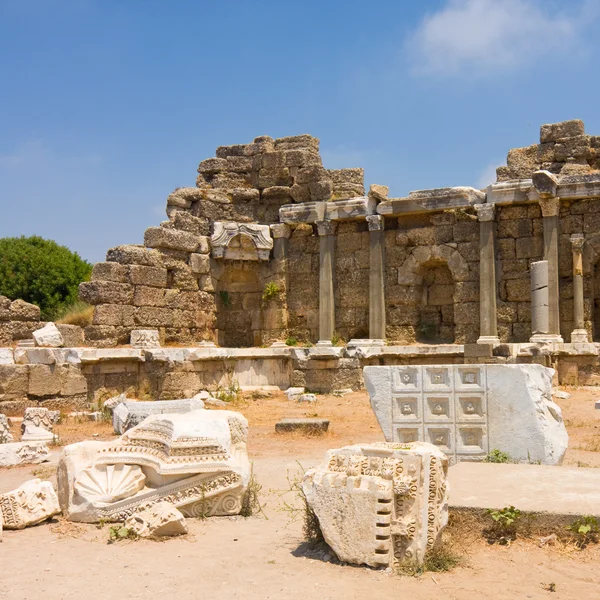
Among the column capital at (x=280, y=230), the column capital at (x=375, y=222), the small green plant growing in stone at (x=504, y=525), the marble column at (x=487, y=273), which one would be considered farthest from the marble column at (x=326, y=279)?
the small green plant growing in stone at (x=504, y=525)

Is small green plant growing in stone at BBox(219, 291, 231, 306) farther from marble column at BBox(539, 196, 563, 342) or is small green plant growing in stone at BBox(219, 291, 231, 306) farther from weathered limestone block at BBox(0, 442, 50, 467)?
weathered limestone block at BBox(0, 442, 50, 467)

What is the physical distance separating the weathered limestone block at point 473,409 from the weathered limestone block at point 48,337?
723 cm

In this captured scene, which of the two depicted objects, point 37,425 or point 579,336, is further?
point 579,336

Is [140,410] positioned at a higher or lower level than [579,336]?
lower

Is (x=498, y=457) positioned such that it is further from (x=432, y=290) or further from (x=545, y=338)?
(x=432, y=290)

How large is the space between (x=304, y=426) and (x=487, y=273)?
6815 mm

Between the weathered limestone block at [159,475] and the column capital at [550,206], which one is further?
the column capital at [550,206]

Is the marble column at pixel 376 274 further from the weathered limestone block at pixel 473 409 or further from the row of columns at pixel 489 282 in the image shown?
the weathered limestone block at pixel 473 409

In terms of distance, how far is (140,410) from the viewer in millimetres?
9633

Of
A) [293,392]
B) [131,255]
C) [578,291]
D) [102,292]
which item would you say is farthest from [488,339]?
[102,292]

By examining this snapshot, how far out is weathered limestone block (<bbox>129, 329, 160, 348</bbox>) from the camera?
14.5m

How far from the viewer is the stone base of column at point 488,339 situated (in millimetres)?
14547

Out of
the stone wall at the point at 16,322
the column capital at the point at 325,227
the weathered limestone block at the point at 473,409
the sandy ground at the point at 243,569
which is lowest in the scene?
the sandy ground at the point at 243,569

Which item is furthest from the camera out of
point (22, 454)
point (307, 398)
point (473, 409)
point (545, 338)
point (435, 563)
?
point (545, 338)
